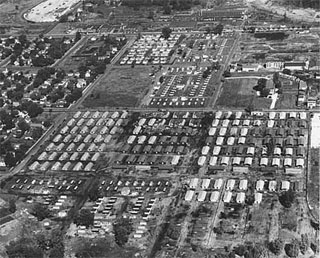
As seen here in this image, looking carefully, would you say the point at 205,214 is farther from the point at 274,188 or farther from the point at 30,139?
the point at 30,139

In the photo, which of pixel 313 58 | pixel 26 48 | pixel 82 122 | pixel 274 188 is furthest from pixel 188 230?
pixel 26 48

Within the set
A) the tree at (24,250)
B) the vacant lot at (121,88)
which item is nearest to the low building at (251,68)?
the vacant lot at (121,88)

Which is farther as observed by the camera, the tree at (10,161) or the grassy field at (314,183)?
the tree at (10,161)

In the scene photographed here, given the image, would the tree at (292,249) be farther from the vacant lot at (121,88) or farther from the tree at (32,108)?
the tree at (32,108)

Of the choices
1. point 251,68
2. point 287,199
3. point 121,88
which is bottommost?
point 121,88

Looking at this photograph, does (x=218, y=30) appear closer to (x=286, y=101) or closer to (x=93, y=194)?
(x=286, y=101)

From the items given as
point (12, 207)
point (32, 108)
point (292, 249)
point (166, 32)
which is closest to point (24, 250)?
point (12, 207)

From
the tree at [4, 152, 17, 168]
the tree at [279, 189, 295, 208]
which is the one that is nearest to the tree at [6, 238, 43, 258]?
the tree at [4, 152, 17, 168]
